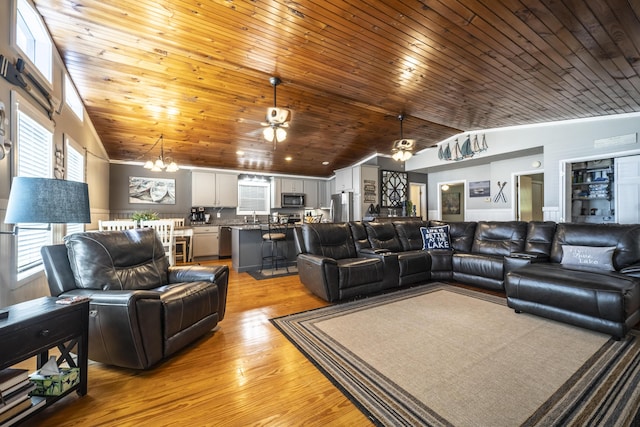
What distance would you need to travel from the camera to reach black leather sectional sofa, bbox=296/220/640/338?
236 cm

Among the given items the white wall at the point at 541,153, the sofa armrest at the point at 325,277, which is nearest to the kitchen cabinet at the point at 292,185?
the white wall at the point at 541,153

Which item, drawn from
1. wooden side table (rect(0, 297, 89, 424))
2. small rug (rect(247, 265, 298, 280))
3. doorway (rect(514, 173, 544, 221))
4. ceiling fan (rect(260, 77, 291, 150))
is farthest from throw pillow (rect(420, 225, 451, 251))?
wooden side table (rect(0, 297, 89, 424))

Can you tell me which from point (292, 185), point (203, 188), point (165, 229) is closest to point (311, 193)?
point (292, 185)

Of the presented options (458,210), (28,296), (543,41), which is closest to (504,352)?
(543,41)

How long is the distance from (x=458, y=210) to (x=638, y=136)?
5.52 m

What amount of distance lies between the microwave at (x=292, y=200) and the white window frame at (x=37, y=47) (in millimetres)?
5804

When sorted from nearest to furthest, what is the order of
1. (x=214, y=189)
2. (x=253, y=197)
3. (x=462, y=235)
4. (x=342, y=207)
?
(x=462, y=235), (x=214, y=189), (x=342, y=207), (x=253, y=197)

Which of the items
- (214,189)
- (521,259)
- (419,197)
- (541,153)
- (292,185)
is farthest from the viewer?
(419,197)

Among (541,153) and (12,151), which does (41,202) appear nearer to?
(12,151)

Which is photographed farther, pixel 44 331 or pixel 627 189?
pixel 627 189

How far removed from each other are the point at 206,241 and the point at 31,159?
184 inches

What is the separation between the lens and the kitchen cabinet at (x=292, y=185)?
821cm

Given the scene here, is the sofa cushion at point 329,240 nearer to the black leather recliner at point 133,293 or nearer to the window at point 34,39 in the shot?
the black leather recliner at point 133,293

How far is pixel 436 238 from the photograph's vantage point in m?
4.49
